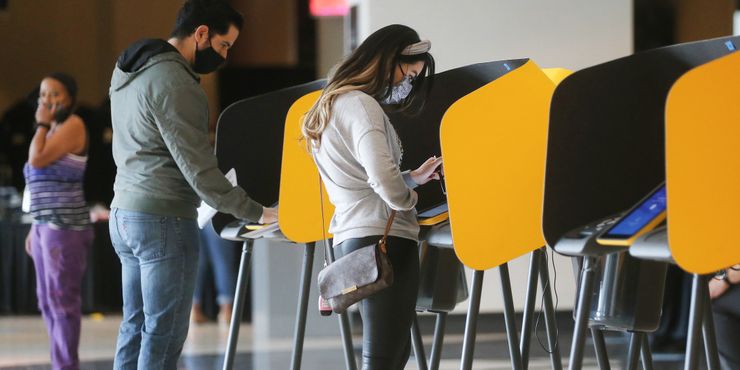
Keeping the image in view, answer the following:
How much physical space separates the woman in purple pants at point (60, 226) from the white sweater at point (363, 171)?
2.11 m

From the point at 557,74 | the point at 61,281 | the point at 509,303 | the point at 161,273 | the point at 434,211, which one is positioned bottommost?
the point at 61,281

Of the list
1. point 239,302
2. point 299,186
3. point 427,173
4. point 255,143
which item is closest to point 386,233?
point 427,173

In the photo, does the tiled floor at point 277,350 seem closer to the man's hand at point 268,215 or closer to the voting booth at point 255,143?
the voting booth at point 255,143

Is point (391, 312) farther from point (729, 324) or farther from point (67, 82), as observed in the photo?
point (67, 82)

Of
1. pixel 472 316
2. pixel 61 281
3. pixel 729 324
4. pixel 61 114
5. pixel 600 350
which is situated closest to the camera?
pixel 472 316

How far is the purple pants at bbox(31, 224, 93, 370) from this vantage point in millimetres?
4848

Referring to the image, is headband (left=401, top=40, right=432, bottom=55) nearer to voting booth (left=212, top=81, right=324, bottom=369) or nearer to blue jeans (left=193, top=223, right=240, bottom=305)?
voting booth (left=212, top=81, right=324, bottom=369)

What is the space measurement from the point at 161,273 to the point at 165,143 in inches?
14.1

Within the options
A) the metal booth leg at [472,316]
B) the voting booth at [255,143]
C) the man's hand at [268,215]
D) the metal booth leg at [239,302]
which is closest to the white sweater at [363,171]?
the metal booth leg at [472,316]

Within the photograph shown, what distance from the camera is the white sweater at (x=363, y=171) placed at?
9.45 ft

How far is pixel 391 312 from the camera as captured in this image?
9.66ft

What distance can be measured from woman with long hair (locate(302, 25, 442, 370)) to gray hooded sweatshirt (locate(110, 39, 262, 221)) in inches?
15.1

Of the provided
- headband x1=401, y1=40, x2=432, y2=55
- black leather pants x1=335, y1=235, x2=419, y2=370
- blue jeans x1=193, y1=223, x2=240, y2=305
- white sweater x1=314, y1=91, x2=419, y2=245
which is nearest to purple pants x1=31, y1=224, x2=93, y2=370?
white sweater x1=314, y1=91, x2=419, y2=245

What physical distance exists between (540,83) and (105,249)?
571cm
